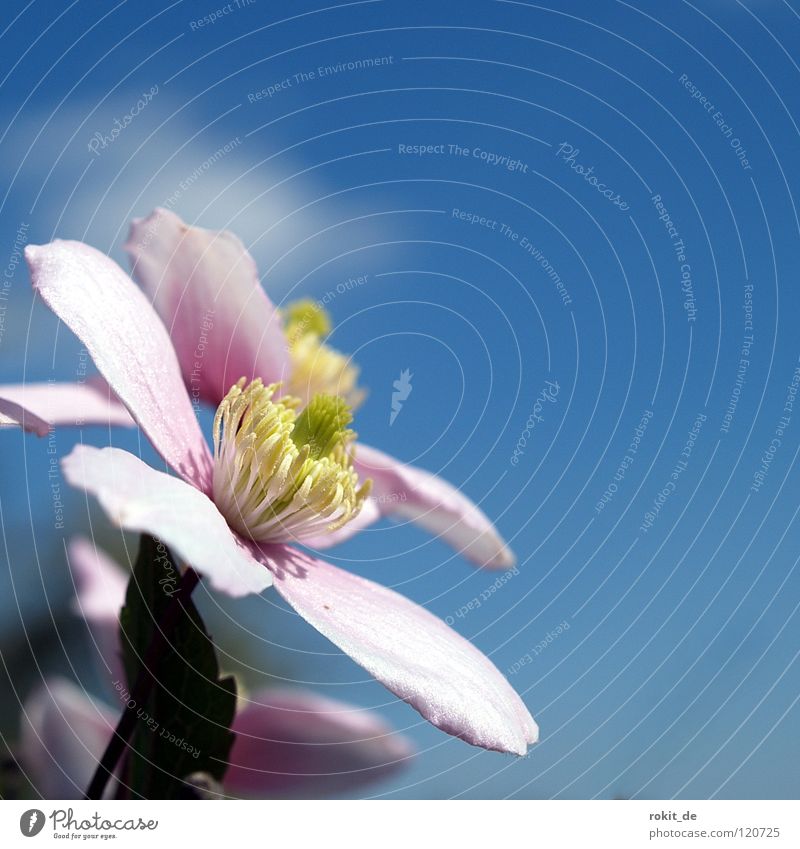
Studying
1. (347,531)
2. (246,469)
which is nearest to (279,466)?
(246,469)

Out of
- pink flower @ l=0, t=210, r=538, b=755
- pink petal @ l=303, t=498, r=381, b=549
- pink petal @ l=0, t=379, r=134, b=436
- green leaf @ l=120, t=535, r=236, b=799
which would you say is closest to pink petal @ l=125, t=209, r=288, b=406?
pink flower @ l=0, t=210, r=538, b=755

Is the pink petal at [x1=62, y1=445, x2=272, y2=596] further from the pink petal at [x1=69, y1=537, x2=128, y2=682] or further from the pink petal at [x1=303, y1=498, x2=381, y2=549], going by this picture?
the pink petal at [x1=303, y1=498, x2=381, y2=549]

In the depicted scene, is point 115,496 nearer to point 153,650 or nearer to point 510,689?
point 153,650

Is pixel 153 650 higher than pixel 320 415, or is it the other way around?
pixel 320 415

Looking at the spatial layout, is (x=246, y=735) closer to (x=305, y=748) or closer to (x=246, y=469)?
(x=305, y=748)

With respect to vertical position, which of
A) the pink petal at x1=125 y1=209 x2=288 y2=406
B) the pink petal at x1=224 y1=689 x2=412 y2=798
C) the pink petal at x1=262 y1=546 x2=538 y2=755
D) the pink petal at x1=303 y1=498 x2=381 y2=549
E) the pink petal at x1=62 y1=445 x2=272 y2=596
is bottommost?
the pink petal at x1=224 y1=689 x2=412 y2=798
